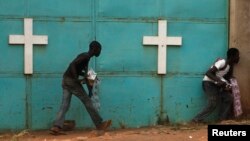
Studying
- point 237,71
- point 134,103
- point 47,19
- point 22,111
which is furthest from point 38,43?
point 237,71

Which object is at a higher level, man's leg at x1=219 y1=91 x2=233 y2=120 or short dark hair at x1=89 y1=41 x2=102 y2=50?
short dark hair at x1=89 y1=41 x2=102 y2=50

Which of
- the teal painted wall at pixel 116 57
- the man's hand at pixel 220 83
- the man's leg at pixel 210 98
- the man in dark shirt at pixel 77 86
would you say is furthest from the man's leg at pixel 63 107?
the man's hand at pixel 220 83

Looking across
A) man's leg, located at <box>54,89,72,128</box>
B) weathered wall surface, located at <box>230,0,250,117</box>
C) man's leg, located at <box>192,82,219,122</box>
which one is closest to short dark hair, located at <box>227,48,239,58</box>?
weathered wall surface, located at <box>230,0,250,117</box>

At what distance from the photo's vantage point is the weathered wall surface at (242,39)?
10156mm

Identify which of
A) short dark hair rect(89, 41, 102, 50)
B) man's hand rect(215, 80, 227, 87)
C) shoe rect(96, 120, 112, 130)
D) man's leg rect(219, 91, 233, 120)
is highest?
short dark hair rect(89, 41, 102, 50)

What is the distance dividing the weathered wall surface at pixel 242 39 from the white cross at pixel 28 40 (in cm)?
343

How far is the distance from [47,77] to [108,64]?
1120mm

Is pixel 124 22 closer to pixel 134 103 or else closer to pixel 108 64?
pixel 108 64

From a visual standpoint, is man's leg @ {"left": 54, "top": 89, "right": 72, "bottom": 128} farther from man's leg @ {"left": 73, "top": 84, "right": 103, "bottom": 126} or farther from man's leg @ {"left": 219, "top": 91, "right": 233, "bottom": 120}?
man's leg @ {"left": 219, "top": 91, "right": 233, "bottom": 120}

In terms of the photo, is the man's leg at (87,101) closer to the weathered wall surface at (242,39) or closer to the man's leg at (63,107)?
the man's leg at (63,107)

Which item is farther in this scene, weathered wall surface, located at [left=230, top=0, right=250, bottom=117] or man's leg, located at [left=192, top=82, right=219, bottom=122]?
weathered wall surface, located at [left=230, top=0, right=250, bottom=117]

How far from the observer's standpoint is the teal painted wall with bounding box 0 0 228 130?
32.4 ft

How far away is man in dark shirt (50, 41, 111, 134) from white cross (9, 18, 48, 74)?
812 mm

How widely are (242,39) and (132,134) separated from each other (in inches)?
107
